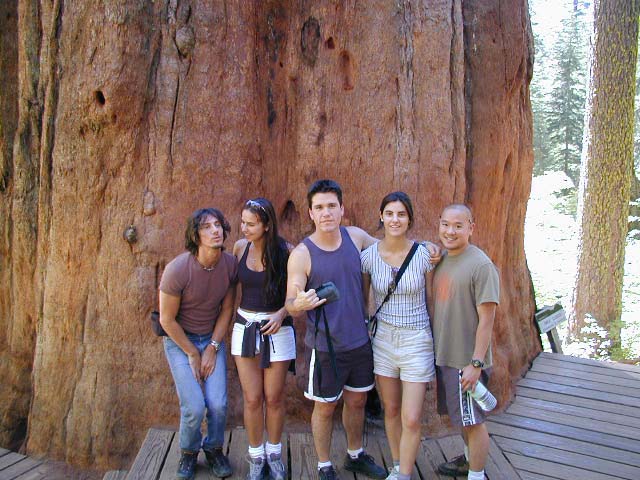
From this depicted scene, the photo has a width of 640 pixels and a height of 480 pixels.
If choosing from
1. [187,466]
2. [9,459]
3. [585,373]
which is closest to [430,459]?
[187,466]

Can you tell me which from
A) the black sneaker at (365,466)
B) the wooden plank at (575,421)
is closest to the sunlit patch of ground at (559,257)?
the wooden plank at (575,421)

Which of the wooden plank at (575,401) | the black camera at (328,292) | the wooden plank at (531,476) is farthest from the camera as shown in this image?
the wooden plank at (575,401)

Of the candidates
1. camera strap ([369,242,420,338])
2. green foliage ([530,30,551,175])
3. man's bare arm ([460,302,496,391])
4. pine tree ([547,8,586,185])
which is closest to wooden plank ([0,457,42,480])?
camera strap ([369,242,420,338])

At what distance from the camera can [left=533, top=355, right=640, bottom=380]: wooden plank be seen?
19.5 feet

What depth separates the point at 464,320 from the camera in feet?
11.0

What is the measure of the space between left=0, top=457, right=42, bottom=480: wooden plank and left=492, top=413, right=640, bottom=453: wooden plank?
3729 mm

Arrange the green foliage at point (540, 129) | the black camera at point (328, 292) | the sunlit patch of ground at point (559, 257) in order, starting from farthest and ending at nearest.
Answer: the green foliage at point (540, 129), the sunlit patch of ground at point (559, 257), the black camera at point (328, 292)

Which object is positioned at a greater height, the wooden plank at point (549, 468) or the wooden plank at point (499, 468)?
the wooden plank at point (499, 468)

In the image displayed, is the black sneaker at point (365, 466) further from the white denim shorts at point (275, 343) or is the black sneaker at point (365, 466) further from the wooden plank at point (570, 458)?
the wooden plank at point (570, 458)

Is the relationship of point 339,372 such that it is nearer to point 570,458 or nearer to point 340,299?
point 340,299

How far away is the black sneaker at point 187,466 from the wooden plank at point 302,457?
2.00 feet

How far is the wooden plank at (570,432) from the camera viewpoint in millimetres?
4449

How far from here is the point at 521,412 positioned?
4.91m

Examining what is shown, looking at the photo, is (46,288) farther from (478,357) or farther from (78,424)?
(478,357)
